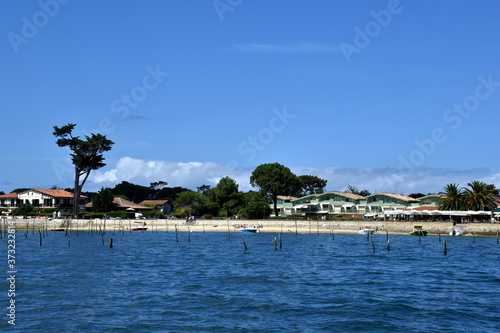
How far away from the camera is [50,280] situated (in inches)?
1785

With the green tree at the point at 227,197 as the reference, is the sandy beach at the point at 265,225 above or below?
below

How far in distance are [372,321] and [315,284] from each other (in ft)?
43.2

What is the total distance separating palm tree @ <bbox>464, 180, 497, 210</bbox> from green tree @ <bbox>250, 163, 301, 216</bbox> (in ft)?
157

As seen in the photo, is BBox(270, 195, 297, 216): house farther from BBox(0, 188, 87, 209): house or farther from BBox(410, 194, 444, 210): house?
BBox(0, 188, 87, 209): house

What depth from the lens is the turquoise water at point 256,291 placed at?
31031 millimetres

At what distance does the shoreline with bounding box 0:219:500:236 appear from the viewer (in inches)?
4053

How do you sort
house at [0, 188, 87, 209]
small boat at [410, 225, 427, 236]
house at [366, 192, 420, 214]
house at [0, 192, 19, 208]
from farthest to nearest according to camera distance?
house at [0, 192, 19, 208] < house at [0, 188, 87, 209] < house at [366, 192, 420, 214] < small boat at [410, 225, 427, 236]

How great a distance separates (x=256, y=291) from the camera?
4103 cm

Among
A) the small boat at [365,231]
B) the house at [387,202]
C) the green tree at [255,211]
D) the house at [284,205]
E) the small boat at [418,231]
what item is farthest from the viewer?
the house at [284,205]

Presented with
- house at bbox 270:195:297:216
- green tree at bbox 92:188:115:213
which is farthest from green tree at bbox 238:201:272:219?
green tree at bbox 92:188:115:213

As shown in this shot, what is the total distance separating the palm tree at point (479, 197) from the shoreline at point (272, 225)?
7508 mm

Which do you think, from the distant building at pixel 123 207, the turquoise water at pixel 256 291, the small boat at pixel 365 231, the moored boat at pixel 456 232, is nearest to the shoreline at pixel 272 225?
the moored boat at pixel 456 232

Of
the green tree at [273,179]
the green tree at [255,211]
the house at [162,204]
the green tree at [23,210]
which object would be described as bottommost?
the green tree at [255,211]

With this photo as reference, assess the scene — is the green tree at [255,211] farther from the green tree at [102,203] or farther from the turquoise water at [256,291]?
the turquoise water at [256,291]
